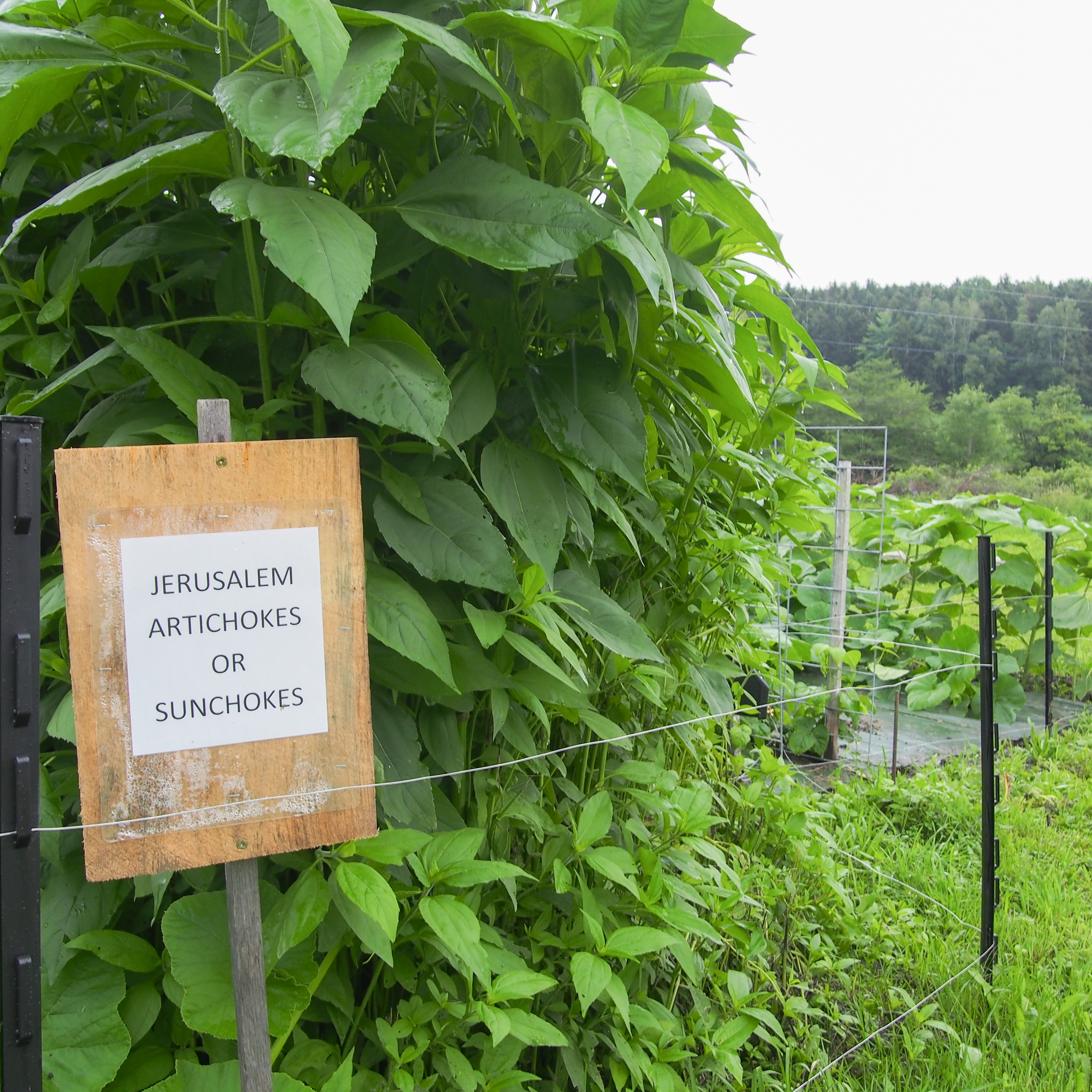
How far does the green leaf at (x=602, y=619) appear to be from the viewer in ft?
3.26

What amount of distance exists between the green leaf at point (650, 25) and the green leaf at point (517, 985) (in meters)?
0.91

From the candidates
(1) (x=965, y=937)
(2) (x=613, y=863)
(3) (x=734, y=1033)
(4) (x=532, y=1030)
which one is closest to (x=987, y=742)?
(1) (x=965, y=937)

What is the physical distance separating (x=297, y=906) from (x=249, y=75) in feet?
2.26

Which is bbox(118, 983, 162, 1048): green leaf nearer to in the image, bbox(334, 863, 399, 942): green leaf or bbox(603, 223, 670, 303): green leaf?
bbox(334, 863, 399, 942): green leaf

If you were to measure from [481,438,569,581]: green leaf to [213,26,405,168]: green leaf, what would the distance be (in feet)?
1.20

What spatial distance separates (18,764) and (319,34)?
0.57 m

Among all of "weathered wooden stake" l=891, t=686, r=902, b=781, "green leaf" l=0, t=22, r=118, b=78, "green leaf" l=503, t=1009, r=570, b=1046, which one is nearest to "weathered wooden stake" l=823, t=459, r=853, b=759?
"weathered wooden stake" l=891, t=686, r=902, b=781

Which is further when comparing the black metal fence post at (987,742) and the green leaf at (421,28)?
the black metal fence post at (987,742)

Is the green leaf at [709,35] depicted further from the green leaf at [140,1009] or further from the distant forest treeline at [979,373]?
the distant forest treeline at [979,373]

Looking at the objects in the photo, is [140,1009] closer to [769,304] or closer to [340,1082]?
[340,1082]

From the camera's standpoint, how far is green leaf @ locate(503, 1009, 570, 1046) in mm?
905

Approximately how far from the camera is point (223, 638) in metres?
0.72

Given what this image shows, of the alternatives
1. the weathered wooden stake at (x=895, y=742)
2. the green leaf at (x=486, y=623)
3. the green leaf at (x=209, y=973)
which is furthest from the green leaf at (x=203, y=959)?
the weathered wooden stake at (x=895, y=742)

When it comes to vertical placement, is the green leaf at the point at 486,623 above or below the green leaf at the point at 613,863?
above
